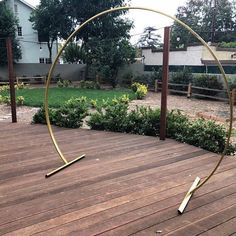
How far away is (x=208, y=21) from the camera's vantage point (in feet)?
85.1

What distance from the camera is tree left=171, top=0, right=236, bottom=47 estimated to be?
24627 mm

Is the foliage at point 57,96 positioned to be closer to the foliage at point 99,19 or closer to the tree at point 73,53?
the foliage at point 99,19

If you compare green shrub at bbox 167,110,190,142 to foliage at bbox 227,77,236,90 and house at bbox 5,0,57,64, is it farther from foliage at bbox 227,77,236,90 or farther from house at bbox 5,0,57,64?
house at bbox 5,0,57,64

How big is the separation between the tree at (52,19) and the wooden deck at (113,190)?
1510 centimetres

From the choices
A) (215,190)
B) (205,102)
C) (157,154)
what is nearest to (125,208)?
(215,190)

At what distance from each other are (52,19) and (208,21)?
47.0 ft

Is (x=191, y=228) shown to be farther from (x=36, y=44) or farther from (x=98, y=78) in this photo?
(x=36, y=44)

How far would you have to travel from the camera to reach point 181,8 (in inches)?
1058

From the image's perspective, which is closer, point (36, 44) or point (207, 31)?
point (36, 44)

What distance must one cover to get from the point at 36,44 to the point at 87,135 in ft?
63.7

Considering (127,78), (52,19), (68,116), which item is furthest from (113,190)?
(52,19)

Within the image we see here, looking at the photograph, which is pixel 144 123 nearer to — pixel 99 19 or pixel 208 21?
pixel 99 19

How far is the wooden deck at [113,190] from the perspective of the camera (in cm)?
224

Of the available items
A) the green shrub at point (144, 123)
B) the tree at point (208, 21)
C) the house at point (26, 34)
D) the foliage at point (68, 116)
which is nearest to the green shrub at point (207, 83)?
the green shrub at point (144, 123)
